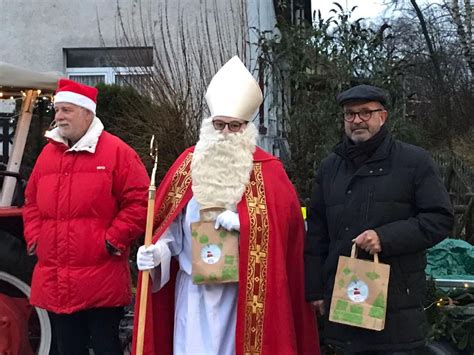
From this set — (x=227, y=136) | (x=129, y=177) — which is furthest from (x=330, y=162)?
(x=129, y=177)

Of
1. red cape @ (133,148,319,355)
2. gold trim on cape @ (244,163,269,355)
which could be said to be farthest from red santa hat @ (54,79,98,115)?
gold trim on cape @ (244,163,269,355)

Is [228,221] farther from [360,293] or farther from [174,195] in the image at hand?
[360,293]

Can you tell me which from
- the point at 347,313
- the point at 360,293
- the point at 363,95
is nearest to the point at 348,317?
the point at 347,313

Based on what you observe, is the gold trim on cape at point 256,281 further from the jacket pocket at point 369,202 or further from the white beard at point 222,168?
the jacket pocket at point 369,202

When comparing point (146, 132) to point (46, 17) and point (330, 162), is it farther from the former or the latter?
point (330, 162)

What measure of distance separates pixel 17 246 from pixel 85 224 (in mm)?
990

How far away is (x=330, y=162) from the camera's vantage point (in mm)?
3662

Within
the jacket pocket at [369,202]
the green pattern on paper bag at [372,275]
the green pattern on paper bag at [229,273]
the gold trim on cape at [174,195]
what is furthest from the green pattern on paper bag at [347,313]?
the gold trim on cape at [174,195]

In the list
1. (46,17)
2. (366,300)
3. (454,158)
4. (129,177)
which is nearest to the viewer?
(366,300)

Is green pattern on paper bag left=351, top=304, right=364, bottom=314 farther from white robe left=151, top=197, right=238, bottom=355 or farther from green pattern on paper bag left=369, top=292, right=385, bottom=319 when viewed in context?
white robe left=151, top=197, right=238, bottom=355

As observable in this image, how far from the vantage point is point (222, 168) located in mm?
3900

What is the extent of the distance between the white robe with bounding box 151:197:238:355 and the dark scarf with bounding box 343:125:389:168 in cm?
91

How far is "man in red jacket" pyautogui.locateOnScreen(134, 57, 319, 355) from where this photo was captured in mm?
3799

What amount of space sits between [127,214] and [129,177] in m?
0.21
